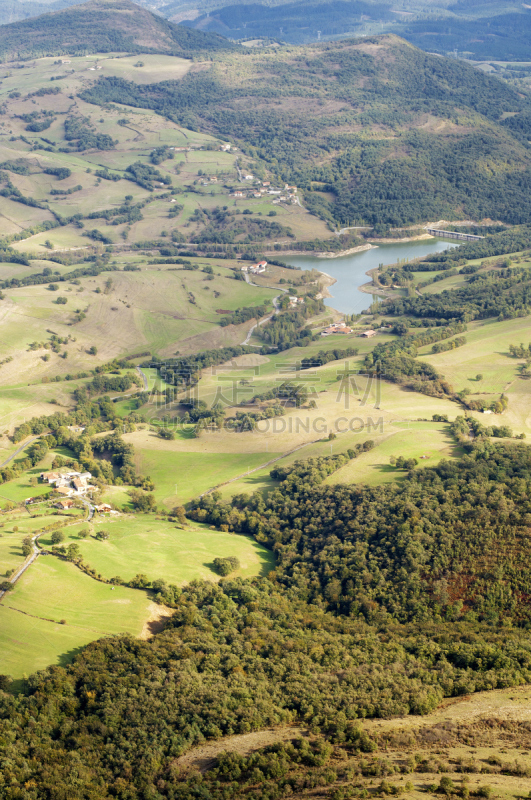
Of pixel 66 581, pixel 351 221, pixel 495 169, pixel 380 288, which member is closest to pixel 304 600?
pixel 66 581

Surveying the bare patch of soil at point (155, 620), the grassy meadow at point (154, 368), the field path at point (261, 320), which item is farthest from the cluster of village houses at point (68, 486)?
the field path at point (261, 320)

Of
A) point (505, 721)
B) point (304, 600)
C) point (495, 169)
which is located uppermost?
point (495, 169)

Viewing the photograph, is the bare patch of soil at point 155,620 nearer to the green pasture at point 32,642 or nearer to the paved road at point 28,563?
the green pasture at point 32,642

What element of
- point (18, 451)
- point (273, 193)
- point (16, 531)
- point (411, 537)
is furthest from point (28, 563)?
point (273, 193)

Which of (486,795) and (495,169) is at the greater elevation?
(495,169)

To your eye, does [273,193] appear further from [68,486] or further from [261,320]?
[68,486]

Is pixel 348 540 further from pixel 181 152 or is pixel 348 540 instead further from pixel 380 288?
pixel 181 152
